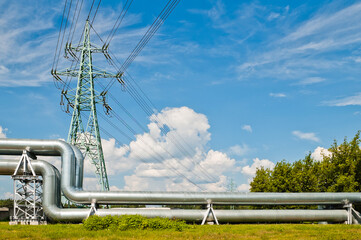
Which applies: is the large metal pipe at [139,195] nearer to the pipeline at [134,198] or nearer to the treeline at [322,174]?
the pipeline at [134,198]

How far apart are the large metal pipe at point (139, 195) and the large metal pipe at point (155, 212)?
2.80ft

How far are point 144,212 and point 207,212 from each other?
18.7 ft

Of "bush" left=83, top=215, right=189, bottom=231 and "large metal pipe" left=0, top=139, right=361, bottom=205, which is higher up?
"large metal pipe" left=0, top=139, right=361, bottom=205

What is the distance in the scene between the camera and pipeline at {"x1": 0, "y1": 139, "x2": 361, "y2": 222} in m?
31.9

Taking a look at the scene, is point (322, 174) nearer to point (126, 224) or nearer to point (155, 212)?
point (155, 212)

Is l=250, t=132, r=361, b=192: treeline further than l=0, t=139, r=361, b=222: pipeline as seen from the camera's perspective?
Yes

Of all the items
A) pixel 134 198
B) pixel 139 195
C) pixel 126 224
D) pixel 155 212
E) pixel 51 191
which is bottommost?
pixel 126 224

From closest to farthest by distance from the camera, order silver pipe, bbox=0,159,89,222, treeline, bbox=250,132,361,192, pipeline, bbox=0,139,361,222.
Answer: silver pipe, bbox=0,159,89,222, pipeline, bbox=0,139,361,222, treeline, bbox=250,132,361,192

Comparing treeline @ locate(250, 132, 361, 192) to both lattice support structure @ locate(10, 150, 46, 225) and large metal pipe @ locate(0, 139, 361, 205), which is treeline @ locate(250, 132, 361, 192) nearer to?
large metal pipe @ locate(0, 139, 361, 205)

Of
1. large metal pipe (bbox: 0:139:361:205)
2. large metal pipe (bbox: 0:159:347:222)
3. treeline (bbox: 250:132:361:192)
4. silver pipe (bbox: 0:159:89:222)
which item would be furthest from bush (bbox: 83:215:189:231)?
treeline (bbox: 250:132:361:192)

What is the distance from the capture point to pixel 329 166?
46.8m

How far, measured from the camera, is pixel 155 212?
31938mm

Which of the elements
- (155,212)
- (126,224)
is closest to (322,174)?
(155,212)

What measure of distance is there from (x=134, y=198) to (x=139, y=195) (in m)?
0.51
